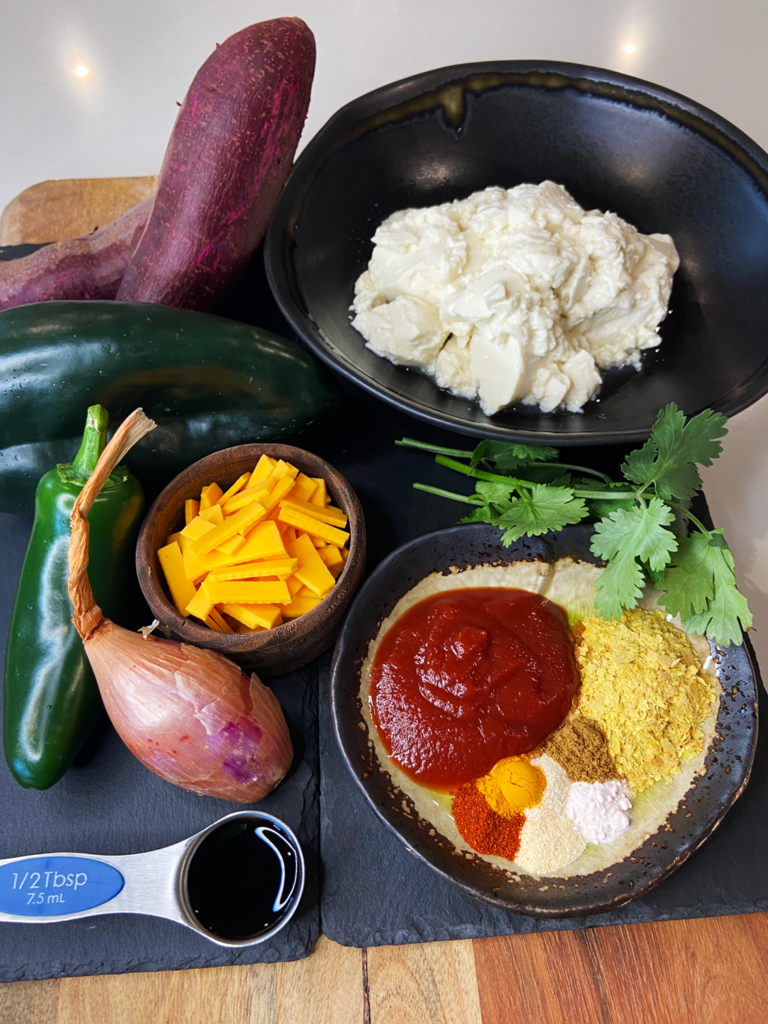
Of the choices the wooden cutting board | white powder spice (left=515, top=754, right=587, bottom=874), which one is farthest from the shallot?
the wooden cutting board

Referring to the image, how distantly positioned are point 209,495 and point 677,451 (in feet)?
2.63

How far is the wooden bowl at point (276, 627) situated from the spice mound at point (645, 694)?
0.44m

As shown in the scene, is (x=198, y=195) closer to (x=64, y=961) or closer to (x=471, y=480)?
(x=471, y=480)

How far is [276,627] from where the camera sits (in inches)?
42.6

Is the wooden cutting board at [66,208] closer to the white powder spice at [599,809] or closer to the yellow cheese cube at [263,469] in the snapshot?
the yellow cheese cube at [263,469]

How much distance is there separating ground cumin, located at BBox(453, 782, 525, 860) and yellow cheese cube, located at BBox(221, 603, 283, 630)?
0.42m

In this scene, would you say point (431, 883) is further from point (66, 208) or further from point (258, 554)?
point (66, 208)

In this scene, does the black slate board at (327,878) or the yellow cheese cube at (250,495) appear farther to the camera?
the yellow cheese cube at (250,495)

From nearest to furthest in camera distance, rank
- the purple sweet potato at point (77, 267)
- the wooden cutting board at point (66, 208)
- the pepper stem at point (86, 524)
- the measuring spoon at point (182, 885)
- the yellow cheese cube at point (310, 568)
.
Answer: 1. the pepper stem at point (86, 524)
2. the measuring spoon at point (182, 885)
3. the yellow cheese cube at point (310, 568)
4. the purple sweet potato at point (77, 267)
5. the wooden cutting board at point (66, 208)

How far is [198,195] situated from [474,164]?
622 millimetres

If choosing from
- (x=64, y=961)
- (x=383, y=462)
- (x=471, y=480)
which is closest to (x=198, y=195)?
(x=383, y=462)

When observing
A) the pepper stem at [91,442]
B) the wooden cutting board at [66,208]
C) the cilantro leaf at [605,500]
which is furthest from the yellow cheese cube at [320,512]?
the wooden cutting board at [66,208]

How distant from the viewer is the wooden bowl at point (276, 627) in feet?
3.55

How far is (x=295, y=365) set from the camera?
1.35 metres
